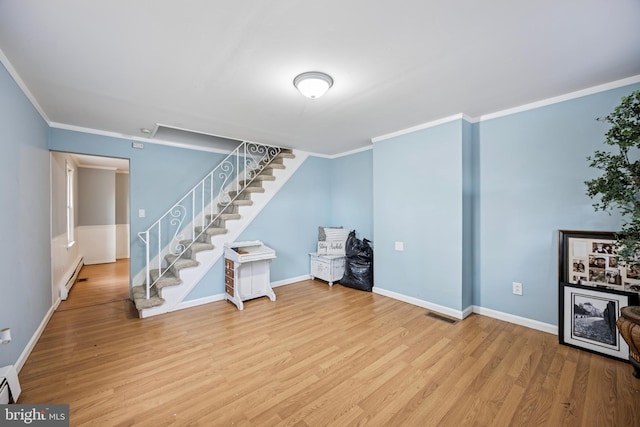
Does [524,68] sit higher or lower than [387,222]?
higher

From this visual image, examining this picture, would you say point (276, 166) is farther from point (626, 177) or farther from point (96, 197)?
point (96, 197)

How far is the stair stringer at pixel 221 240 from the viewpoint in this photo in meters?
3.36

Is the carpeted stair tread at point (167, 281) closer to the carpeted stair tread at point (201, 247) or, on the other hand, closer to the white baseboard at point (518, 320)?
the carpeted stair tread at point (201, 247)

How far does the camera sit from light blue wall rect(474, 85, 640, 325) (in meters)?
2.48

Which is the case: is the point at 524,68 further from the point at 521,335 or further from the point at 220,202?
the point at 220,202

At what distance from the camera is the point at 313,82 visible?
2.15 metres

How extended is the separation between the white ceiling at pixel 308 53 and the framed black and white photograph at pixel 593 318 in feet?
6.35

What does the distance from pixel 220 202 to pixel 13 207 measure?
104 inches

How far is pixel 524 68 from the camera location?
2.06 m

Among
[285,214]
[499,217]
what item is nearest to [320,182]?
[285,214]

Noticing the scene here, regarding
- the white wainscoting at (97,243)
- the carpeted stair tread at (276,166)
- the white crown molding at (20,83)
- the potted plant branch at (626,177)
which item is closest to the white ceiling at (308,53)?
the white crown molding at (20,83)

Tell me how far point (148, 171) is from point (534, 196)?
5142mm

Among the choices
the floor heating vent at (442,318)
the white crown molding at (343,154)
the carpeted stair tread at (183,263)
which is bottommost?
the floor heating vent at (442,318)

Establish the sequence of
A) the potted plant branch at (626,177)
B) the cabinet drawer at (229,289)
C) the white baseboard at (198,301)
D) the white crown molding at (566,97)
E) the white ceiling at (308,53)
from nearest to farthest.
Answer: the white ceiling at (308,53) → the potted plant branch at (626,177) → the white crown molding at (566,97) → the white baseboard at (198,301) → the cabinet drawer at (229,289)
